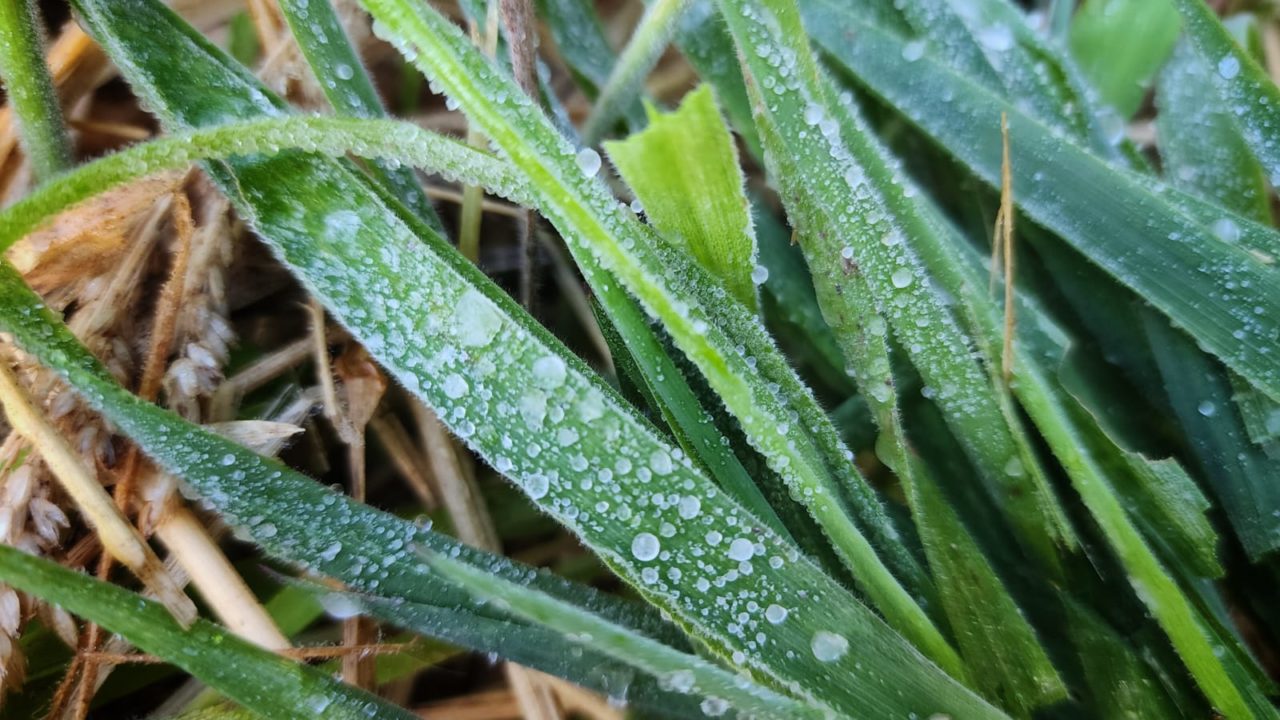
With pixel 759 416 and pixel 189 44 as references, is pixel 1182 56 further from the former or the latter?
pixel 189 44

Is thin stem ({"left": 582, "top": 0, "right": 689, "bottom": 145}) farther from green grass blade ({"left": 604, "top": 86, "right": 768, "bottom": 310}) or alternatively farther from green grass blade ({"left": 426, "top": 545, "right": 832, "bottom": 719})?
green grass blade ({"left": 426, "top": 545, "right": 832, "bottom": 719})

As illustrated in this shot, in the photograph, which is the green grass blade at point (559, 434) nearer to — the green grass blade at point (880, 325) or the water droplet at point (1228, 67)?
the green grass blade at point (880, 325)

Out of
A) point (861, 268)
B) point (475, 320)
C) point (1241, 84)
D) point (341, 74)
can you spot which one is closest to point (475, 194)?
point (341, 74)

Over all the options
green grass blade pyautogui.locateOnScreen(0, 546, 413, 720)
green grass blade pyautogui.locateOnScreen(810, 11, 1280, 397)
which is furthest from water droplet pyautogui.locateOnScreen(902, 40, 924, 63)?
green grass blade pyautogui.locateOnScreen(0, 546, 413, 720)

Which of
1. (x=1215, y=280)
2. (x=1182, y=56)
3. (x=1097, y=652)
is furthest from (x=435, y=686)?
(x=1182, y=56)

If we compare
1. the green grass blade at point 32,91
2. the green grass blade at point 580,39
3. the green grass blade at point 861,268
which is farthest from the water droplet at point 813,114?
the green grass blade at point 32,91

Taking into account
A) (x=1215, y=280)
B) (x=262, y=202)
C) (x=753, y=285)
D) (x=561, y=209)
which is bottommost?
(x=1215, y=280)

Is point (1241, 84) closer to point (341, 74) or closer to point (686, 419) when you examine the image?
point (686, 419)
